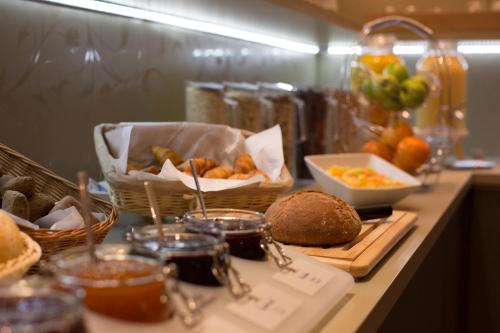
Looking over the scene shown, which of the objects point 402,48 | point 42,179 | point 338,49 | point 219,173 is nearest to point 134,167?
point 219,173

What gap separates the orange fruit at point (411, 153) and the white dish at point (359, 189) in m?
0.12

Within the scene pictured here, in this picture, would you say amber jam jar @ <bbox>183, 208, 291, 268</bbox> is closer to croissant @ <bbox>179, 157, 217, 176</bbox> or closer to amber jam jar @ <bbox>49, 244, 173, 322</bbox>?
amber jam jar @ <bbox>49, 244, 173, 322</bbox>

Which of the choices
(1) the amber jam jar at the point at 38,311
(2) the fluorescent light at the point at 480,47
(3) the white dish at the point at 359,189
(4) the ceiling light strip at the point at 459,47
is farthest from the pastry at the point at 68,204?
(2) the fluorescent light at the point at 480,47

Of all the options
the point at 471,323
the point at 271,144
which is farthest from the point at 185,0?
the point at 471,323

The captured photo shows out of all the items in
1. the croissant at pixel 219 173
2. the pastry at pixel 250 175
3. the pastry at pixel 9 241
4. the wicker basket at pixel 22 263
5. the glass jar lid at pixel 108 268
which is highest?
the glass jar lid at pixel 108 268

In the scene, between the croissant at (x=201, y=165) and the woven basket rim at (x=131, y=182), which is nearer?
the woven basket rim at (x=131, y=182)

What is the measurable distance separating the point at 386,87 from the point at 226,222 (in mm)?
1311

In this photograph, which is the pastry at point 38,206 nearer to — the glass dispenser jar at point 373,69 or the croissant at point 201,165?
the croissant at point 201,165

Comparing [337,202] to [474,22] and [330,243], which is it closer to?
[330,243]

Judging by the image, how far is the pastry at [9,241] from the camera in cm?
77

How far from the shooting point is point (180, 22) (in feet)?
6.79

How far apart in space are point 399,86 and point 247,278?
1438mm

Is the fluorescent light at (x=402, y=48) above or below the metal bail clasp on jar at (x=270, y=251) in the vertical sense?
above

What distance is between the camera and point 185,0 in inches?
73.6
